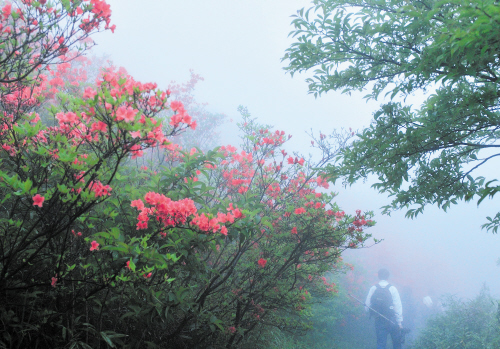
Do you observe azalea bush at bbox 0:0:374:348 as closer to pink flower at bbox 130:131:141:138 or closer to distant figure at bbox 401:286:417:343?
pink flower at bbox 130:131:141:138

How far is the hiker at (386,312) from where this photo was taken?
7.41 m

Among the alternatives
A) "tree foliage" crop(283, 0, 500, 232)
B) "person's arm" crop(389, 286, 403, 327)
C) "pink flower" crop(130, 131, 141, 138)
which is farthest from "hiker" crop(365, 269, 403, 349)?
"pink flower" crop(130, 131, 141, 138)

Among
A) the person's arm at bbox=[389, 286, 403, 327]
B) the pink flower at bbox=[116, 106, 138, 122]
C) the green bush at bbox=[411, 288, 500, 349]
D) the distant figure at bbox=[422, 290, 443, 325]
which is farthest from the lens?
the distant figure at bbox=[422, 290, 443, 325]

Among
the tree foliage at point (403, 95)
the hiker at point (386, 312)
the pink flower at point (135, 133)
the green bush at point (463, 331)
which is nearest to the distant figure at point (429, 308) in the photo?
the green bush at point (463, 331)

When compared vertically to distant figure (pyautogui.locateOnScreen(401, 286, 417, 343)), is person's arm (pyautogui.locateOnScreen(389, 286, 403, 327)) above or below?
below

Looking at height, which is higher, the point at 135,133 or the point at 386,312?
the point at 386,312

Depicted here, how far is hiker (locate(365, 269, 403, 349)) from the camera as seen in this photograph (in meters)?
7.41

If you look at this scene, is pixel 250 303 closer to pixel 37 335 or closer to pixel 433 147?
pixel 37 335

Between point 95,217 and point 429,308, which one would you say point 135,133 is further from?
point 429,308

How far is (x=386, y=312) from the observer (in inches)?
302

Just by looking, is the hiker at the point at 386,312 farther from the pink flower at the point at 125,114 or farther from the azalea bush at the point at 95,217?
the pink flower at the point at 125,114

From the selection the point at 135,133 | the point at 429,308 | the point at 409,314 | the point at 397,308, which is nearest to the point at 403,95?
the point at 135,133

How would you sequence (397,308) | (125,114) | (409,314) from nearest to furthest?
(125,114), (397,308), (409,314)

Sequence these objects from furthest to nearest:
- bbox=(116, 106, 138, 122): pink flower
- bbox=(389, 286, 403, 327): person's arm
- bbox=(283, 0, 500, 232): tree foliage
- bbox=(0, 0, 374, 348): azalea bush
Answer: bbox=(389, 286, 403, 327): person's arm
bbox=(283, 0, 500, 232): tree foliage
bbox=(0, 0, 374, 348): azalea bush
bbox=(116, 106, 138, 122): pink flower
